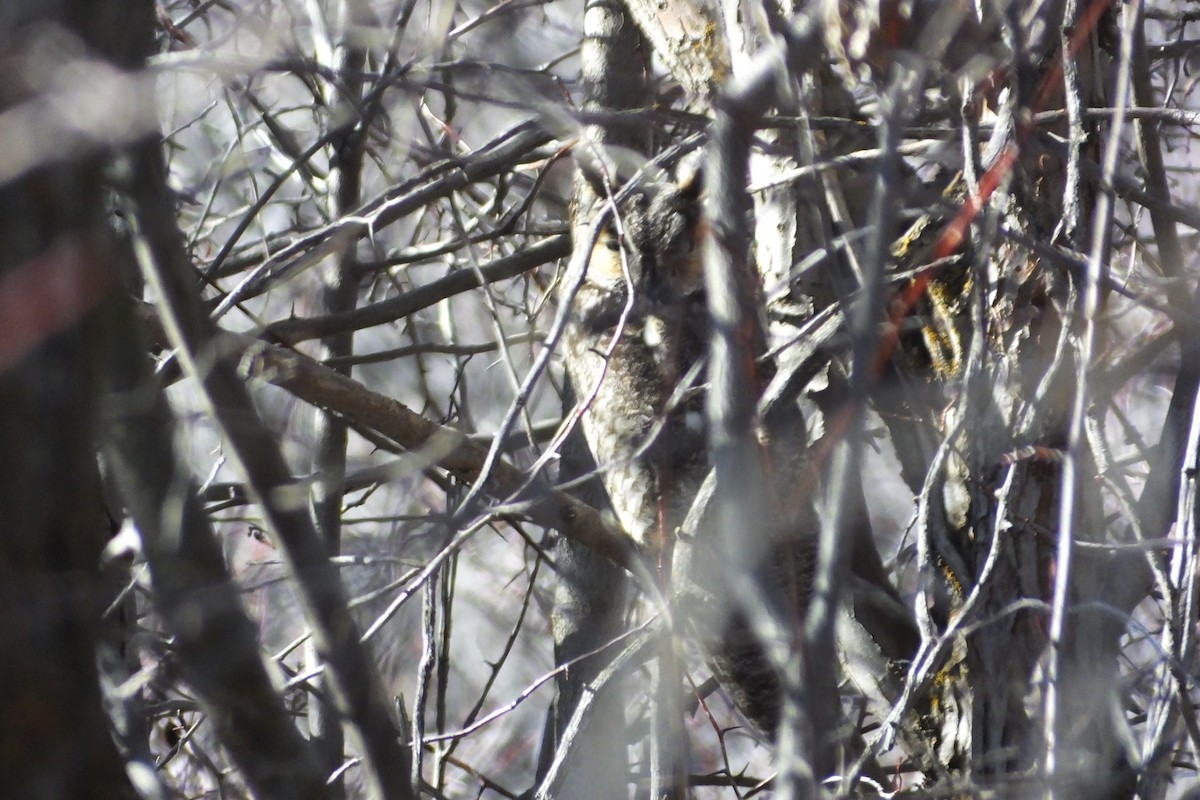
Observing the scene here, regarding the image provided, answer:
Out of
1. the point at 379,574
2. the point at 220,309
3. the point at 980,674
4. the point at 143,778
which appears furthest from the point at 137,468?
the point at 980,674

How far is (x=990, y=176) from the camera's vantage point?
1717 millimetres

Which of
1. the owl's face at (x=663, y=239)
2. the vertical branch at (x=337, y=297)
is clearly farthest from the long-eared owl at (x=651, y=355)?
the vertical branch at (x=337, y=297)

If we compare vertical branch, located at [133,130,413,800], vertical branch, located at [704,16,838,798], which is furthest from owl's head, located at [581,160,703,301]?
vertical branch, located at [133,130,413,800]

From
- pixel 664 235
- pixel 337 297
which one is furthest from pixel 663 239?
pixel 337 297

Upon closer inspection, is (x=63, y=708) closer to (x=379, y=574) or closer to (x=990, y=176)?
(x=379, y=574)

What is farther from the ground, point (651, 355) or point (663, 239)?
point (663, 239)

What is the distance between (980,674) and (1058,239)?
770 mm

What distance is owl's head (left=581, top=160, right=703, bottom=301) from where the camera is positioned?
2.30 meters

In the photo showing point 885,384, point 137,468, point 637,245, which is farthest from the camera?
point 637,245

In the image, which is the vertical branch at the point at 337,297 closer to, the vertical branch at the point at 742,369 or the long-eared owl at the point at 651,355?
the long-eared owl at the point at 651,355

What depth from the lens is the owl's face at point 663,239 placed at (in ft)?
7.60

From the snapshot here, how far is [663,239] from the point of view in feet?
7.70

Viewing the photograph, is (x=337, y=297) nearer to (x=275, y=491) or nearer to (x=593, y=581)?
(x=593, y=581)

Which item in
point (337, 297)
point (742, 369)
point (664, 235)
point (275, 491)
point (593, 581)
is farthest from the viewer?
point (593, 581)
